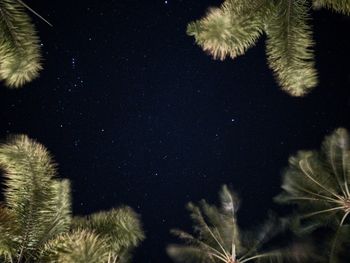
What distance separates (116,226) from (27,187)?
5.26 feet

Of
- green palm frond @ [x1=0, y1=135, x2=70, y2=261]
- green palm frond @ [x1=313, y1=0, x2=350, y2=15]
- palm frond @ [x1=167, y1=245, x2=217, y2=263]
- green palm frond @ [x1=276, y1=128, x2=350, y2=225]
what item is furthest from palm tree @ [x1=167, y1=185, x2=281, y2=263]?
green palm frond @ [x1=313, y1=0, x2=350, y2=15]

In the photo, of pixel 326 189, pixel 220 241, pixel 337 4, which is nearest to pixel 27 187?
pixel 337 4

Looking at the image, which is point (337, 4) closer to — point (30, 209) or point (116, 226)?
point (30, 209)

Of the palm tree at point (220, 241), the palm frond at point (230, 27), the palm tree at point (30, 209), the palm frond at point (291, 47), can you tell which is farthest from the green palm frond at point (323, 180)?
the palm frond at point (230, 27)

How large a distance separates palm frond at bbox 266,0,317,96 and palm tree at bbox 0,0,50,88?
1400 mm

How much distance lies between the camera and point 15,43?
205 cm

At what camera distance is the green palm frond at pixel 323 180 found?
27.7ft

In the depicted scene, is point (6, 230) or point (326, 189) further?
point (326, 189)

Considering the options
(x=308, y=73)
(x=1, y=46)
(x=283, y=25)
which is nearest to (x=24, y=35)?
(x=1, y=46)

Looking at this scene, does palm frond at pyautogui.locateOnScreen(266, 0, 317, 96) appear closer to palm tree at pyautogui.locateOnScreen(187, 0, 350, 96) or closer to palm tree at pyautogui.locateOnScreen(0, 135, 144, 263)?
palm tree at pyautogui.locateOnScreen(187, 0, 350, 96)

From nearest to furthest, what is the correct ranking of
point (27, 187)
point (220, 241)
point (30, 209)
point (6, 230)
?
1. point (27, 187)
2. point (30, 209)
3. point (6, 230)
4. point (220, 241)

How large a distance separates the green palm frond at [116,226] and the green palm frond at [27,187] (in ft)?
2.88

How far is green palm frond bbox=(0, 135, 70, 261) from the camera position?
392 cm

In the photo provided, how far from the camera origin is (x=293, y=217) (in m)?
9.95
